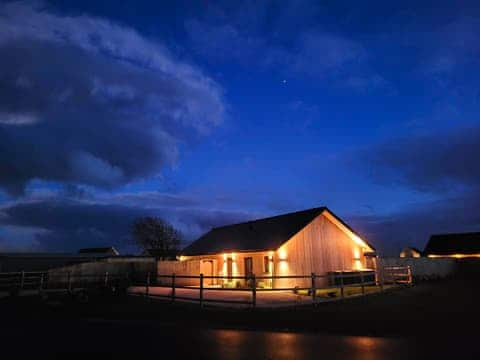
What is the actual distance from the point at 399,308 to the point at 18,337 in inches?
549

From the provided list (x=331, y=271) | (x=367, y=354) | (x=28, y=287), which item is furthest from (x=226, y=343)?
(x=28, y=287)

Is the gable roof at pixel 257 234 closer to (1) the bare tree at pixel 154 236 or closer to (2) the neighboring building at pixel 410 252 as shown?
(1) the bare tree at pixel 154 236

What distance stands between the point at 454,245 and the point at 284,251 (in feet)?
125

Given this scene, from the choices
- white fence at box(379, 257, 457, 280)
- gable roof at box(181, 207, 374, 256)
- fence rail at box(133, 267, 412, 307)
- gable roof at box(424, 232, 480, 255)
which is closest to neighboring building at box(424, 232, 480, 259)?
gable roof at box(424, 232, 480, 255)

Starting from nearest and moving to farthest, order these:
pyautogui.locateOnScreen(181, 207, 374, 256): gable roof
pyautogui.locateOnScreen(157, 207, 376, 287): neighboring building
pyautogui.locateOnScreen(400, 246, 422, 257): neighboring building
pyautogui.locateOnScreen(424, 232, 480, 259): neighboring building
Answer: pyautogui.locateOnScreen(157, 207, 376, 287): neighboring building
pyautogui.locateOnScreen(181, 207, 374, 256): gable roof
pyautogui.locateOnScreen(424, 232, 480, 259): neighboring building
pyautogui.locateOnScreen(400, 246, 422, 257): neighboring building

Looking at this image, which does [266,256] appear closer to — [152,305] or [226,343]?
[152,305]

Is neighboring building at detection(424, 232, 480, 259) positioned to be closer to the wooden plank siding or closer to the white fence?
the white fence

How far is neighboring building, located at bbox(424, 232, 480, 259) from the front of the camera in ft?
161

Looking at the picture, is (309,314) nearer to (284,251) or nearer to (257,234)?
(284,251)

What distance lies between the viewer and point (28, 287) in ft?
102

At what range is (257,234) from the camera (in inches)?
1153

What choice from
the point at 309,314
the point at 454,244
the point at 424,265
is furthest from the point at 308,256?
the point at 454,244

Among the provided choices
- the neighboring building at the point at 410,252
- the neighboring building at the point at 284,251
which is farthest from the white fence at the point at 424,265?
the neighboring building at the point at 410,252

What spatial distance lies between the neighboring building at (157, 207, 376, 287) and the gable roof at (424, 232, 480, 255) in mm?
26033
